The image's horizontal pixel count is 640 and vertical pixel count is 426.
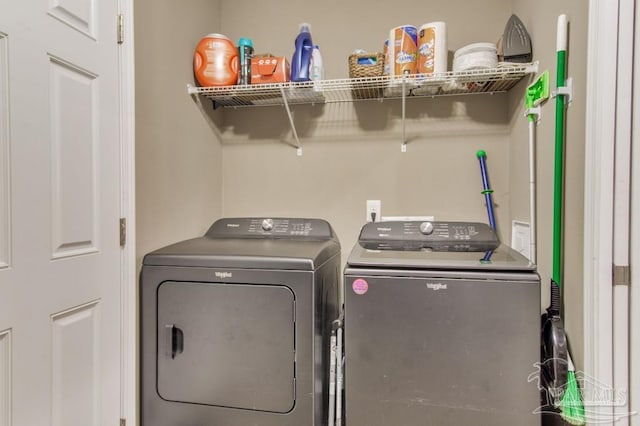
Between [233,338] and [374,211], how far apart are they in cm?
113

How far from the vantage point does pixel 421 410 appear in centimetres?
125

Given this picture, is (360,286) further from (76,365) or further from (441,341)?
(76,365)

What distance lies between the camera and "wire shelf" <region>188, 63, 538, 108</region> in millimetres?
1751

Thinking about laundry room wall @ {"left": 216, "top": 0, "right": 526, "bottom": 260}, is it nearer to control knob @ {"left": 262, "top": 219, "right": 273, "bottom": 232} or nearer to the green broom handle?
control knob @ {"left": 262, "top": 219, "right": 273, "bottom": 232}

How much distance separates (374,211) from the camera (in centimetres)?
216

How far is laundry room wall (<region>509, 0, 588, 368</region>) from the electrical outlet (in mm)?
728

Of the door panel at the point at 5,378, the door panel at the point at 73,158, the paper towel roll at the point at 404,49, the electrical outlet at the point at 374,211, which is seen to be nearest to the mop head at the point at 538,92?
the paper towel roll at the point at 404,49

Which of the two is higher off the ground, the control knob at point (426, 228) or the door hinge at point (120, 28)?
the door hinge at point (120, 28)

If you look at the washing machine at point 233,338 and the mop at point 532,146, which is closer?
the washing machine at point 233,338

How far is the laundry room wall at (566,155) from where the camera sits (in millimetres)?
1195

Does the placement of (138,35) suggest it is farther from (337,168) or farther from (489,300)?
(489,300)

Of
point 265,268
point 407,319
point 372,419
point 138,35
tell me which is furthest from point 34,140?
point 372,419

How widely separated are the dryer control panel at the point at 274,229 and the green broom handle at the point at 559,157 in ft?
3.36

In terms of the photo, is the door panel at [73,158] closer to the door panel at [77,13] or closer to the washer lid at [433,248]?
the door panel at [77,13]
